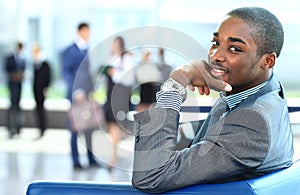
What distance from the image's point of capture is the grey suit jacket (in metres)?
1.62

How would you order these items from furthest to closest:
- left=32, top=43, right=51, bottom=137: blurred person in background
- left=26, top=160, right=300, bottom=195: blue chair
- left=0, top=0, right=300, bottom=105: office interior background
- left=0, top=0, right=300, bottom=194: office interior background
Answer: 1. left=0, top=0, right=300, bottom=105: office interior background
2. left=0, top=0, right=300, bottom=194: office interior background
3. left=32, top=43, right=51, bottom=137: blurred person in background
4. left=26, top=160, right=300, bottom=195: blue chair

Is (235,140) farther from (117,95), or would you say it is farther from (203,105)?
(117,95)

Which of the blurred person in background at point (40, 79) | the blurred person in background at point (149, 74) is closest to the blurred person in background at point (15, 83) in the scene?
Answer: the blurred person in background at point (40, 79)

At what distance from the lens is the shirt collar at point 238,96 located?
175 centimetres

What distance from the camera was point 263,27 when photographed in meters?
1.67

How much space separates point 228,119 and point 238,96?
12 cm

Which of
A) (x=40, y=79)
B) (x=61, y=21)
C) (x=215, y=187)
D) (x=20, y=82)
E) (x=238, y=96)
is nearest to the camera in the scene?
(x=215, y=187)

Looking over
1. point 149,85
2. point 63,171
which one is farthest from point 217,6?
point 149,85

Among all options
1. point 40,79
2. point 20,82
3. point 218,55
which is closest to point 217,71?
point 218,55

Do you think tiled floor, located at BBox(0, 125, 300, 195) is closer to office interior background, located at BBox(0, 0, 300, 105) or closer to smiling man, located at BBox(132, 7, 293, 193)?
office interior background, located at BBox(0, 0, 300, 105)

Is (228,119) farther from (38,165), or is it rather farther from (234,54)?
(38,165)

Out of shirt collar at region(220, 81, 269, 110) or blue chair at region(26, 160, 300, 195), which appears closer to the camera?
blue chair at region(26, 160, 300, 195)

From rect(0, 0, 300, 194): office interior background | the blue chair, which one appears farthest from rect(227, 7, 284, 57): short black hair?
rect(0, 0, 300, 194): office interior background

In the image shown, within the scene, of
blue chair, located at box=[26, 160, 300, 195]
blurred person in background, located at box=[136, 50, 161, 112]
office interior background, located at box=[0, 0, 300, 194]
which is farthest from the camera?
office interior background, located at box=[0, 0, 300, 194]
